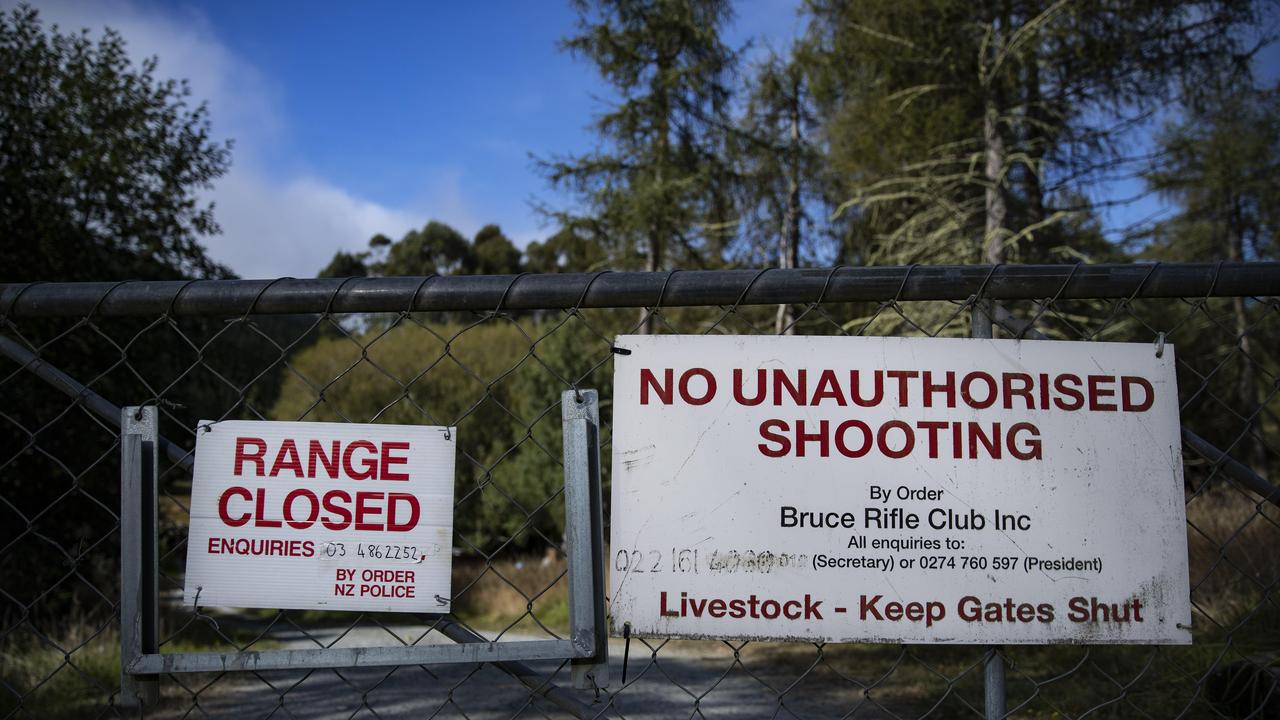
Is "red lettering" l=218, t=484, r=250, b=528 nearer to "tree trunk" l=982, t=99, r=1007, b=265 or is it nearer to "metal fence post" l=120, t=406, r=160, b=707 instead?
"metal fence post" l=120, t=406, r=160, b=707

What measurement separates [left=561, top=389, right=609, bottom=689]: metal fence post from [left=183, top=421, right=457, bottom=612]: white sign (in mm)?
238

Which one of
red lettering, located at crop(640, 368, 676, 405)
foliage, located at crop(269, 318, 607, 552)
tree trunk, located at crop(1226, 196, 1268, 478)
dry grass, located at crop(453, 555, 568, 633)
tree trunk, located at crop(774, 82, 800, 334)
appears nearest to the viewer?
red lettering, located at crop(640, 368, 676, 405)

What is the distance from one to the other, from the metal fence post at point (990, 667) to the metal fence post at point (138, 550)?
1537mm

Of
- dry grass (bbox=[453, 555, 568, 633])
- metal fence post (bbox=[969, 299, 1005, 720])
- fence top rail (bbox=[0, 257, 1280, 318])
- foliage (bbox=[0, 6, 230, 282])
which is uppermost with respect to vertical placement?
foliage (bbox=[0, 6, 230, 282])

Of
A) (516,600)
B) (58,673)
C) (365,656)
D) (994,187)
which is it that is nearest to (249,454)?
(365,656)

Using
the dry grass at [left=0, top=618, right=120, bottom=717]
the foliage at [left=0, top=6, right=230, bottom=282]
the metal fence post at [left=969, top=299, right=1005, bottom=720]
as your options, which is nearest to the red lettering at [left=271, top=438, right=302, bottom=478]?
the metal fence post at [left=969, top=299, right=1005, bottom=720]

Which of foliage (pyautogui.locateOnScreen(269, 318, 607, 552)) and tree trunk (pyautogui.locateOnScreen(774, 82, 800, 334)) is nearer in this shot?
tree trunk (pyautogui.locateOnScreen(774, 82, 800, 334))

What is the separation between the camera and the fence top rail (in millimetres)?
1586

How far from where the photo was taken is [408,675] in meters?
7.65

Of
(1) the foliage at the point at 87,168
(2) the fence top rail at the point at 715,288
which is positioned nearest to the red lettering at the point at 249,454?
(2) the fence top rail at the point at 715,288

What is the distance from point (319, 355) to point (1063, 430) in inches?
994

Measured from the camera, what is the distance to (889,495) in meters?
1.56

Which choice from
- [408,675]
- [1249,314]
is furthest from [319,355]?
[1249,314]

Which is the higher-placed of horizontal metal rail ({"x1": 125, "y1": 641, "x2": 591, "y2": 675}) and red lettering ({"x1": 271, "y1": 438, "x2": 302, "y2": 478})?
red lettering ({"x1": 271, "y1": 438, "x2": 302, "y2": 478})
